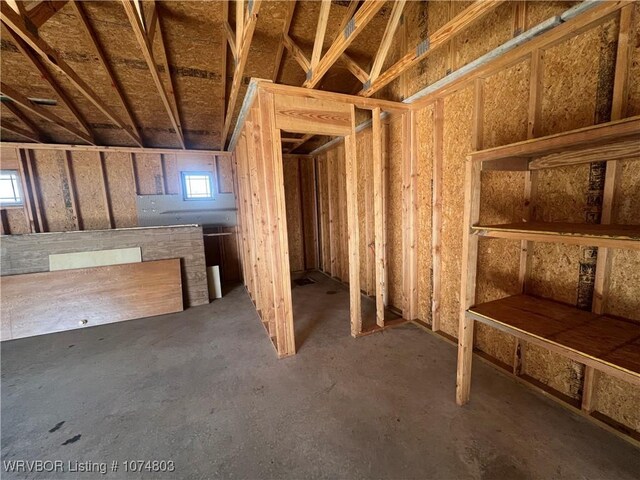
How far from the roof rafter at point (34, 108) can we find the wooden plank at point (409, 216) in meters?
3.96

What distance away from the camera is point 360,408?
1713 mm

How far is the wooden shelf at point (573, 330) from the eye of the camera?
3.45ft

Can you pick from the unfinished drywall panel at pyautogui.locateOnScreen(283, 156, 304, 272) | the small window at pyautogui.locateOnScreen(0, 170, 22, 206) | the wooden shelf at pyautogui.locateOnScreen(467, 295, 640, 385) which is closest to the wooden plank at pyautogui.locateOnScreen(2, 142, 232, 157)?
the small window at pyautogui.locateOnScreen(0, 170, 22, 206)

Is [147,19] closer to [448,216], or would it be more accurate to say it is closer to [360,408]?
[448,216]

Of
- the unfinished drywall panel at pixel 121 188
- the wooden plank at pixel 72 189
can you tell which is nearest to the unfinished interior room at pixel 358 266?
the wooden plank at pixel 72 189

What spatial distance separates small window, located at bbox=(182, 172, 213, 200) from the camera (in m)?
4.81

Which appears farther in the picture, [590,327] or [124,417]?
[124,417]

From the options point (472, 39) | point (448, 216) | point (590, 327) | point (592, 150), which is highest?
point (472, 39)

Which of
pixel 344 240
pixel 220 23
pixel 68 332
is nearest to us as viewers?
pixel 220 23

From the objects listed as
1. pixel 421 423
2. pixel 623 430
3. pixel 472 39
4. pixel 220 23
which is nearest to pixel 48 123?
pixel 220 23

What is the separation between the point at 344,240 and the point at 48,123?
491cm

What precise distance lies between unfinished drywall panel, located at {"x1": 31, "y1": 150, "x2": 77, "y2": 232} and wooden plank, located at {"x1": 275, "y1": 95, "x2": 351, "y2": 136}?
171 inches

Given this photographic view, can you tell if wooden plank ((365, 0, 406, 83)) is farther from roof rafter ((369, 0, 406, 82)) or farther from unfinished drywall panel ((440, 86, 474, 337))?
unfinished drywall panel ((440, 86, 474, 337))

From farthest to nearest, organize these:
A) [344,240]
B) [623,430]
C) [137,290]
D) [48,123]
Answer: [344,240]
[48,123]
[137,290]
[623,430]
